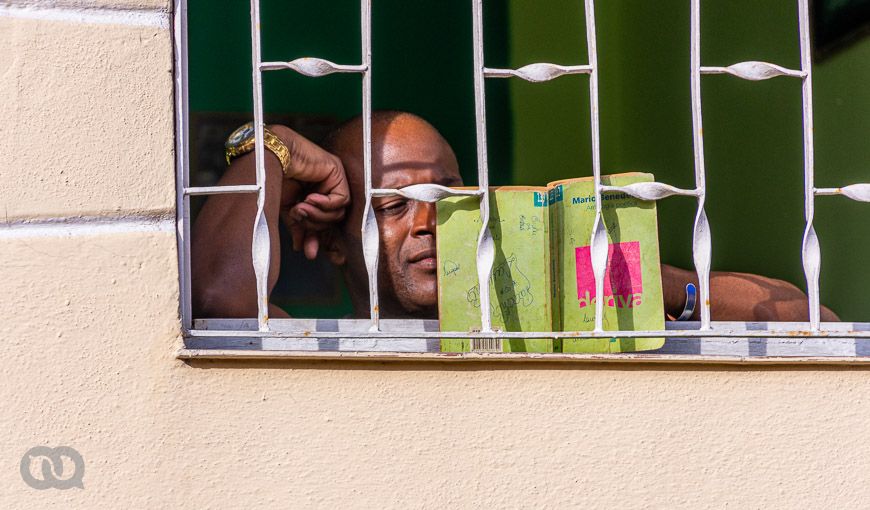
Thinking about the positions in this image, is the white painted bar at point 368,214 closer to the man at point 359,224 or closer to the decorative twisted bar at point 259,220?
the decorative twisted bar at point 259,220

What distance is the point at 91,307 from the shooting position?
1.93 metres

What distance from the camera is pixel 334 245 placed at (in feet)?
8.82

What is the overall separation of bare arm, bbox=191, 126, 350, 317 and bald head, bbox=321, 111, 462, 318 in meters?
0.08

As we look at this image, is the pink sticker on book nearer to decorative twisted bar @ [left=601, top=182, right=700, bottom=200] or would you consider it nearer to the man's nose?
decorative twisted bar @ [left=601, top=182, right=700, bottom=200]

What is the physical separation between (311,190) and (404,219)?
26 centimetres

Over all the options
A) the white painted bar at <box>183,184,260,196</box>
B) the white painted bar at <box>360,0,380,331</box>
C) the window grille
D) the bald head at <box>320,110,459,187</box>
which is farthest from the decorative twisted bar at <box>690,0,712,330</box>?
the white painted bar at <box>183,184,260,196</box>

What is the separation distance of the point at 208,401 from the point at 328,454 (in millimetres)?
270

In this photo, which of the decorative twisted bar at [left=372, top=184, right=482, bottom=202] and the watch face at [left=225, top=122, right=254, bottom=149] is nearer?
the decorative twisted bar at [left=372, top=184, right=482, bottom=202]

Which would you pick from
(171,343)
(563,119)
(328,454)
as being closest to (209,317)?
(171,343)

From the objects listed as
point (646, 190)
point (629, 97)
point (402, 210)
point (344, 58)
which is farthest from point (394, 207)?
point (629, 97)

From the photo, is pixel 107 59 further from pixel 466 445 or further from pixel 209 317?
pixel 466 445

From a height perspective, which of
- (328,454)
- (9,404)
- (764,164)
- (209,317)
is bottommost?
(328,454)

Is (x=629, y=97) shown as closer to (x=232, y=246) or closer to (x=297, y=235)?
(x=297, y=235)

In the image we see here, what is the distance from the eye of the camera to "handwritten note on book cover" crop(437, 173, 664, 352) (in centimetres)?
207
